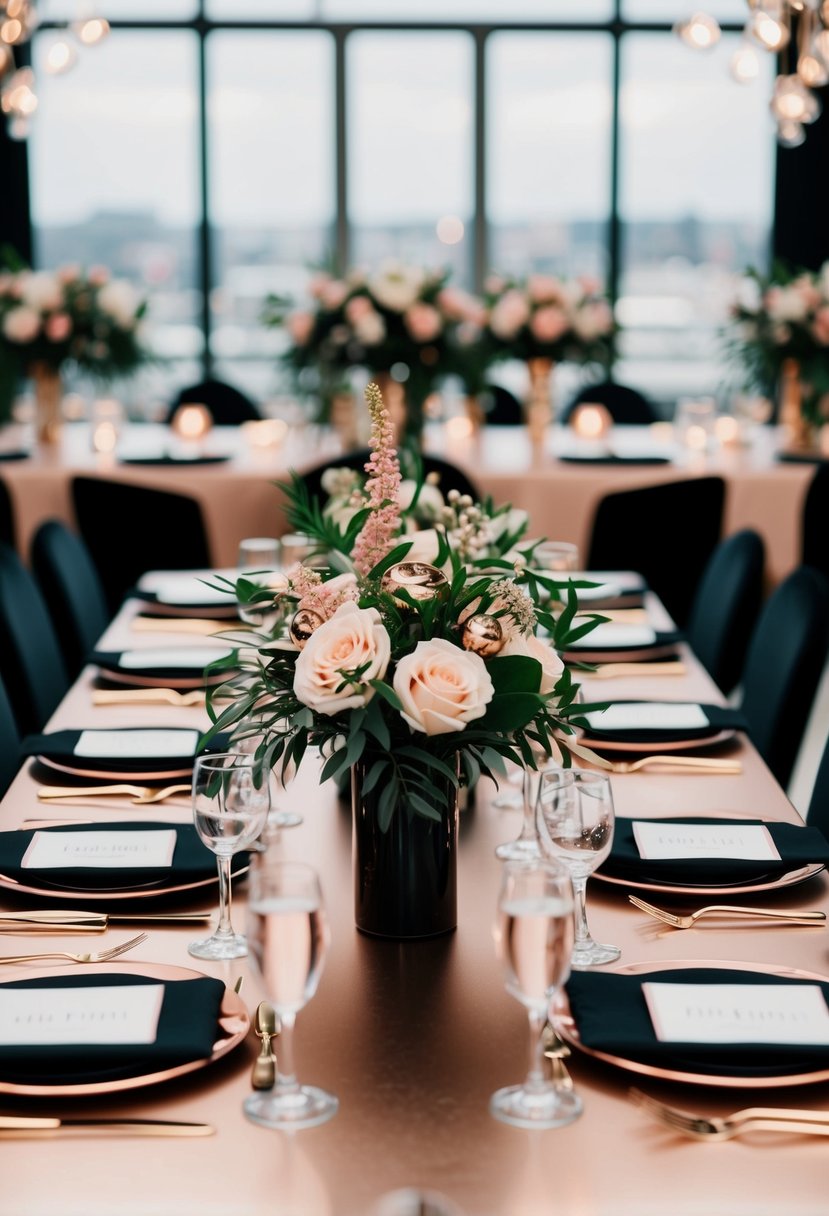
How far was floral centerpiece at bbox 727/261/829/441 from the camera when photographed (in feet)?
17.1

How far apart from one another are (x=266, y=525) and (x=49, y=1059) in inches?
144

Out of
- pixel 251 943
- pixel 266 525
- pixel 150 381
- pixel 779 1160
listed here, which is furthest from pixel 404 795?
pixel 150 381

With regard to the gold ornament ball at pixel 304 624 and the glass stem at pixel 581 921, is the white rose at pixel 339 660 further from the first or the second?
the glass stem at pixel 581 921

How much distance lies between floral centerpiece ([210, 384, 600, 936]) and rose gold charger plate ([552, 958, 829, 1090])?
233mm

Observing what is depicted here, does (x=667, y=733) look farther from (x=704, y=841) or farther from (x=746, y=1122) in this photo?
(x=746, y=1122)

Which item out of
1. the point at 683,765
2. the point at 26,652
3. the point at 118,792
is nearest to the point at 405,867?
the point at 118,792

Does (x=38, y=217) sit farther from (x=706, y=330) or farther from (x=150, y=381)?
(x=706, y=330)

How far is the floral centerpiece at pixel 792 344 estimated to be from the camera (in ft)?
17.1

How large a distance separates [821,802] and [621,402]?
16.0 feet

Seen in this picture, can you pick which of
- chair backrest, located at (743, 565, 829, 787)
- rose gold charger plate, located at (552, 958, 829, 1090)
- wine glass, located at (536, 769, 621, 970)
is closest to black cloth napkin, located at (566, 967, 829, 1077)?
rose gold charger plate, located at (552, 958, 829, 1090)

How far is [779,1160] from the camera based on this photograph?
1196 mm

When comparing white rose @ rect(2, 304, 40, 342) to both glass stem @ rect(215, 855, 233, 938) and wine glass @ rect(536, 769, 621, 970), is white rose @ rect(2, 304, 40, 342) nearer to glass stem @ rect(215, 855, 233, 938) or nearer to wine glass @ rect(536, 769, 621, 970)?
glass stem @ rect(215, 855, 233, 938)

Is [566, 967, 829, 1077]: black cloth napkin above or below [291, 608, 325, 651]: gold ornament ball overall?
below

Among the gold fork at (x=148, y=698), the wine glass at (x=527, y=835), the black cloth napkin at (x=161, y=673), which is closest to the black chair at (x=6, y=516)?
the black cloth napkin at (x=161, y=673)
